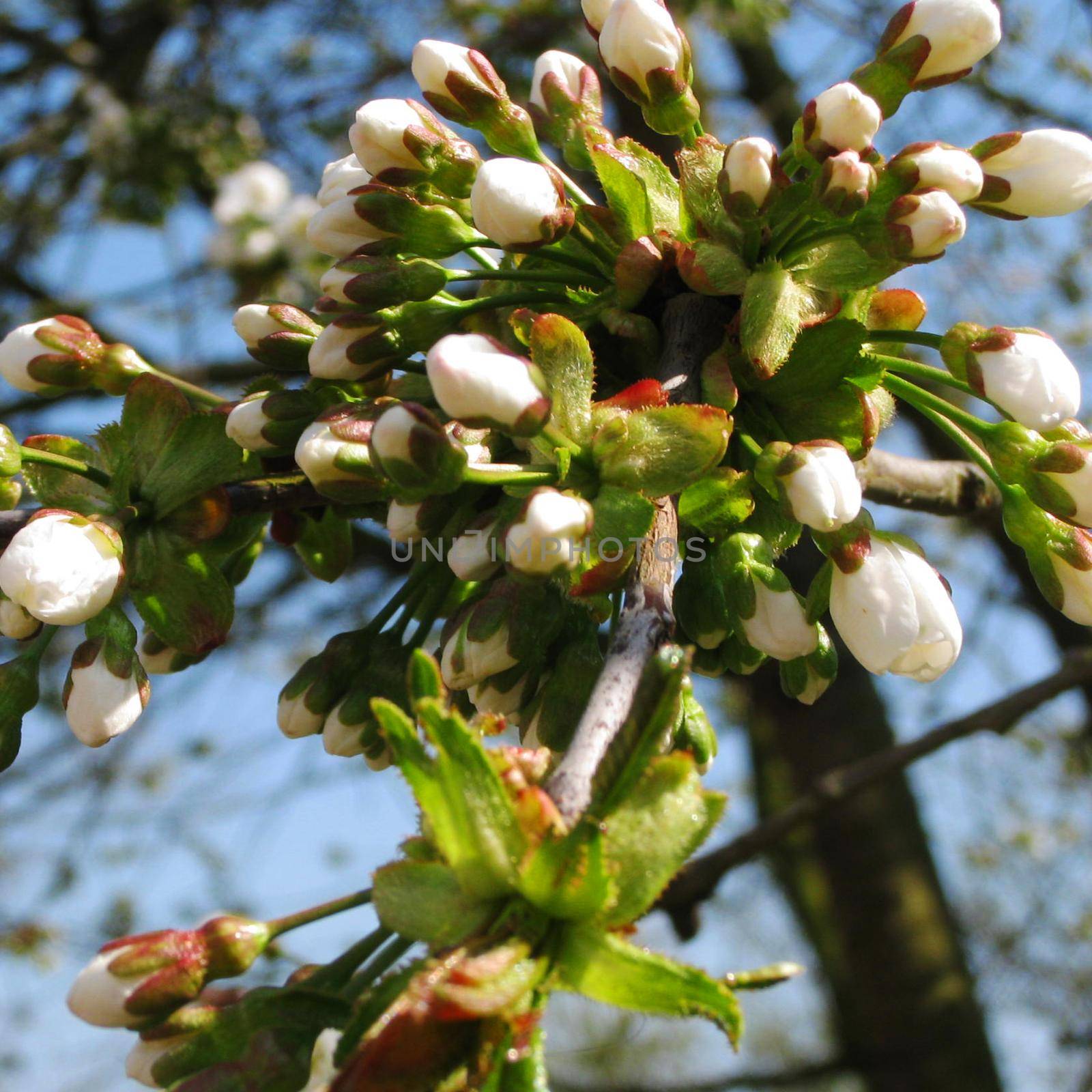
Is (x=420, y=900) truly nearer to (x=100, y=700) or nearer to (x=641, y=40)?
(x=100, y=700)

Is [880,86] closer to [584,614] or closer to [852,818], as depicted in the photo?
[584,614]

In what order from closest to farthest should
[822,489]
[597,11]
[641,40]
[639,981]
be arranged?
[639,981] < [822,489] < [641,40] < [597,11]

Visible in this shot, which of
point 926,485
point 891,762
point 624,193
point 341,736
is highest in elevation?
point 624,193

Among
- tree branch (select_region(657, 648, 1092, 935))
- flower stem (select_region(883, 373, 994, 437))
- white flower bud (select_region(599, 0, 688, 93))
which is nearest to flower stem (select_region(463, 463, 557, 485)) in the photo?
flower stem (select_region(883, 373, 994, 437))

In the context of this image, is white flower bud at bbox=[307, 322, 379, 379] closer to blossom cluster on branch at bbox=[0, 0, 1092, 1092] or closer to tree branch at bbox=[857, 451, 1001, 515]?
blossom cluster on branch at bbox=[0, 0, 1092, 1092]

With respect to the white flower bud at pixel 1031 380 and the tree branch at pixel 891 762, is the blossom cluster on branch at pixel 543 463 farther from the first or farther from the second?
the tree branch at pixel 891 762

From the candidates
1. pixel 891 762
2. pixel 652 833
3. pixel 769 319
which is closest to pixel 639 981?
pixel 652 833
